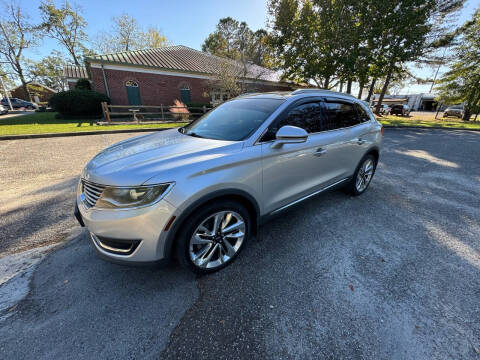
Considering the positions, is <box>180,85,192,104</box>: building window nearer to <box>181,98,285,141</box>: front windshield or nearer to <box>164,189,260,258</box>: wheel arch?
<box>181,98,285,141</box>: front windshield

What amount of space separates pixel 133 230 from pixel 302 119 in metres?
2.21

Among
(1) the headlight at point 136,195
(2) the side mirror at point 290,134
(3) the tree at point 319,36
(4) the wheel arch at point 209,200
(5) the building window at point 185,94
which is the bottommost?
(4) the wheel arch at point 209,200

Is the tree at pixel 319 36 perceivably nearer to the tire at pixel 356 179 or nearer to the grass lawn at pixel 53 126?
the grass lawn at pixel 53 126

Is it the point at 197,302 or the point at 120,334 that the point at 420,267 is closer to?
the point at 197,302

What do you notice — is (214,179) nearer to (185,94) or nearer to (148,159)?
(148,159)

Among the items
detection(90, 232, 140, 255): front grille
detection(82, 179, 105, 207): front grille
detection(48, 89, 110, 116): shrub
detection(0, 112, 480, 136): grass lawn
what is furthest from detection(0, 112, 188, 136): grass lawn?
detection(90, 232, 140, 255): front grille

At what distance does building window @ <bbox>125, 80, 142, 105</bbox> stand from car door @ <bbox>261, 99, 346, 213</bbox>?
1840 cm

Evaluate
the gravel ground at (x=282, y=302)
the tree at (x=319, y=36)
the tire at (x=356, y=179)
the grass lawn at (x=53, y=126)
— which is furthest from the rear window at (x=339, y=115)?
the tree at (x=319, y=36)

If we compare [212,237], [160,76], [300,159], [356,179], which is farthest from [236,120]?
[160,76]

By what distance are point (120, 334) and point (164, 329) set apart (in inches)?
12.6

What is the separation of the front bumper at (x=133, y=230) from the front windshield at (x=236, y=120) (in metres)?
1.08

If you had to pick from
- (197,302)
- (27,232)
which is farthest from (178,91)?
(197,302)

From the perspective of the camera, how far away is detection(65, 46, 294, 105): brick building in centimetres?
1593

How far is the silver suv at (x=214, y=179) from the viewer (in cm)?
162
